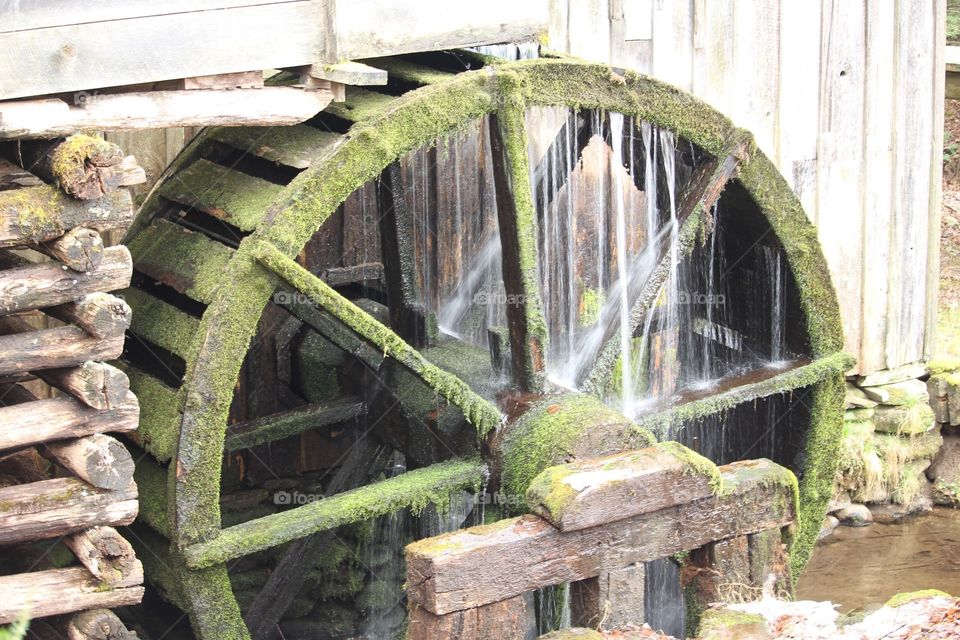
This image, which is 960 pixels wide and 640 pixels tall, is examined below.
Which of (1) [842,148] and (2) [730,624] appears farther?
(1) [842,148]

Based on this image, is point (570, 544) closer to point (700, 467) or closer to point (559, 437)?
point (700, 467)

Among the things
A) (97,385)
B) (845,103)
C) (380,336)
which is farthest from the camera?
(845,103)

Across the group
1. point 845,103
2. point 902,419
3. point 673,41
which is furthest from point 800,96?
point 902,419

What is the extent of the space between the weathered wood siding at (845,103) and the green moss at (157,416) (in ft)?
7.67

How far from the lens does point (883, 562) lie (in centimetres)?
663

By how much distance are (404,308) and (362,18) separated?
142 cm

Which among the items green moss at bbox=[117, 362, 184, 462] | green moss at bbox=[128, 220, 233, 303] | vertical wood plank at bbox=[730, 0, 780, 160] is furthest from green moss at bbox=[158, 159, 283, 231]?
vertical wood plank at bbox=[730, 0, 780, 160]

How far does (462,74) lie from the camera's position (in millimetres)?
4555

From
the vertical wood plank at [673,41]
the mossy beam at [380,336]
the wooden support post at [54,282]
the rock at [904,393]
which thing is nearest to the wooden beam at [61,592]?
the wooden support post at [54,282]

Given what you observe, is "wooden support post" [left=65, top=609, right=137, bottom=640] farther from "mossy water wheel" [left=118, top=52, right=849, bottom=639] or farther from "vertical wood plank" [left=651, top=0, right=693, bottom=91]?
"vertical wood plank" [left=651, top=0, right=693, bottom=91]

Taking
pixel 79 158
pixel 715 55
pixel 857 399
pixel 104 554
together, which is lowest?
pixel 857 399

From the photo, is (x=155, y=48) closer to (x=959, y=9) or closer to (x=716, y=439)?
(x=716, y=439)

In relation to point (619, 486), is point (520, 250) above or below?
above

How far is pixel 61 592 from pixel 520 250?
2010 millimetres
